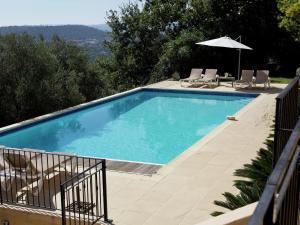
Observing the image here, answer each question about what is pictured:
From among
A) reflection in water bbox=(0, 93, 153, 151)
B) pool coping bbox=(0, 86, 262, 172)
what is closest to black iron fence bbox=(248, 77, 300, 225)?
pool coping bbox=(0, 86, 262, 172)

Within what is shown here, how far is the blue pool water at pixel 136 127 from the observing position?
11.7 m

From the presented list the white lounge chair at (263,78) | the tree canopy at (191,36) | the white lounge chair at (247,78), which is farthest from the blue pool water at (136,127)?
the tree canopy at (191,36)

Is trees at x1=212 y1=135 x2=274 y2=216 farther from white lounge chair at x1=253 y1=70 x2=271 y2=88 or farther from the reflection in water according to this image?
white lounge chair at x1=253 y1=70 x2=271 y2=88

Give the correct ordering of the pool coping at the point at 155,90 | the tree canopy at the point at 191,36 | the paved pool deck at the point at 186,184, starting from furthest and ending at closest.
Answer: the tree canopy at the point at 191,36, the pool coping at the point at 155,90, the paved pool deck at the point at 186,184

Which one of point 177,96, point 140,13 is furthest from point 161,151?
point 140,13

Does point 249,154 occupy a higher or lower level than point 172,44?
lower

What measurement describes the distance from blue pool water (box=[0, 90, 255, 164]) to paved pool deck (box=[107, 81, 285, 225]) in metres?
1.78

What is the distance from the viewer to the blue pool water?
11742 millimetres

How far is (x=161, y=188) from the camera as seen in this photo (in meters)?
7.21

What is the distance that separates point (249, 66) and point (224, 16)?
3.22 metres

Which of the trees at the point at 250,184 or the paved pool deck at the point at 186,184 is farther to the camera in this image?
the paved pool deck at the point at 186,184

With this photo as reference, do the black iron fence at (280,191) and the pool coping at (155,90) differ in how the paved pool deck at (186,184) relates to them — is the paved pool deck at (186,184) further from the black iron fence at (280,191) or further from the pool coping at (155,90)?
the black iron fence at (280,191)

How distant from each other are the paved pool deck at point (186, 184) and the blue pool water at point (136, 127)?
178 cm

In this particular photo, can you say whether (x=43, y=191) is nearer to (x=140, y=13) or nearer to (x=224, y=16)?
(x=224, y=16)
